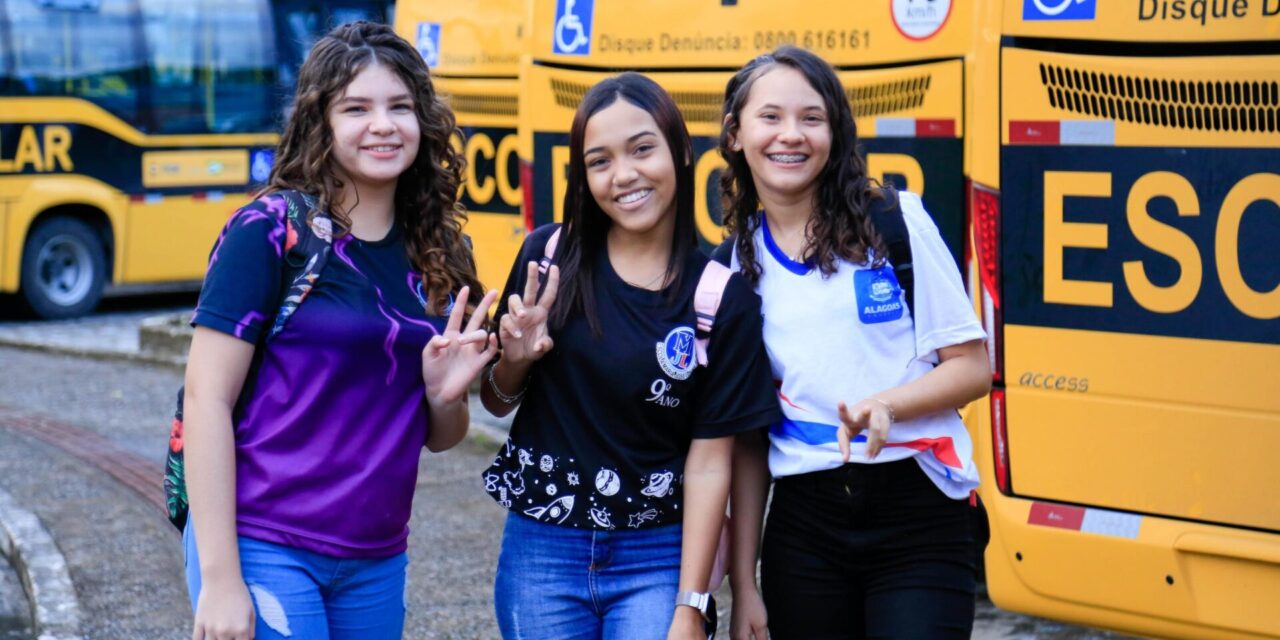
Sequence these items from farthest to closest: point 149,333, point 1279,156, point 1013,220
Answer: point 149,333, point 1013,220, point 1279,156

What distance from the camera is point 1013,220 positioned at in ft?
14.9

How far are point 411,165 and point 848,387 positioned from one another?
0.93 metres

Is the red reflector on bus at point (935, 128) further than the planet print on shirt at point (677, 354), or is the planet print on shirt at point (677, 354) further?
the red reflector on bus at point (935, 128)

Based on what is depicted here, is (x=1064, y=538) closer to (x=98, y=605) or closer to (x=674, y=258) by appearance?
(x=674, y=258)

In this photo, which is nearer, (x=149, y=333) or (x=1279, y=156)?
(x=1279, y=156)

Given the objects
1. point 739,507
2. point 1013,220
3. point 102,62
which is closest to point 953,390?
point 739,507

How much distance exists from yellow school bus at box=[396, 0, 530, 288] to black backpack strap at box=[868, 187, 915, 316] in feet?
17.7

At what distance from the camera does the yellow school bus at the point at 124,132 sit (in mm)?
14039

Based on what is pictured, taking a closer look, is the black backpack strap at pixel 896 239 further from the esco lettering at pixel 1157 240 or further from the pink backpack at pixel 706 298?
the esco lettering at pixel 1157 240

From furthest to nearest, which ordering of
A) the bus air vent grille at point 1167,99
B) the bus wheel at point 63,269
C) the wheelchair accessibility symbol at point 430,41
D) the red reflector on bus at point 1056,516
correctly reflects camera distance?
the bus wheel at point 63,269, the wheelchair accessibility symbol at point 430,41, the red reflector on bus at point 1056,516, the bus air vent grille at point 1167,99

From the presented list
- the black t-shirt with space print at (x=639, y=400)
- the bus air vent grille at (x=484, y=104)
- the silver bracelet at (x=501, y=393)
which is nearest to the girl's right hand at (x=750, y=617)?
the black t-shirt with space print at (x=639, y=400)

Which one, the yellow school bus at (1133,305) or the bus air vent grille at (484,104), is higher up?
the bus air vent grille at (484,104)

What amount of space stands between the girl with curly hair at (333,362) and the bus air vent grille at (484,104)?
549 cm

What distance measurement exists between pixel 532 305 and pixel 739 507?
0.58 meters
